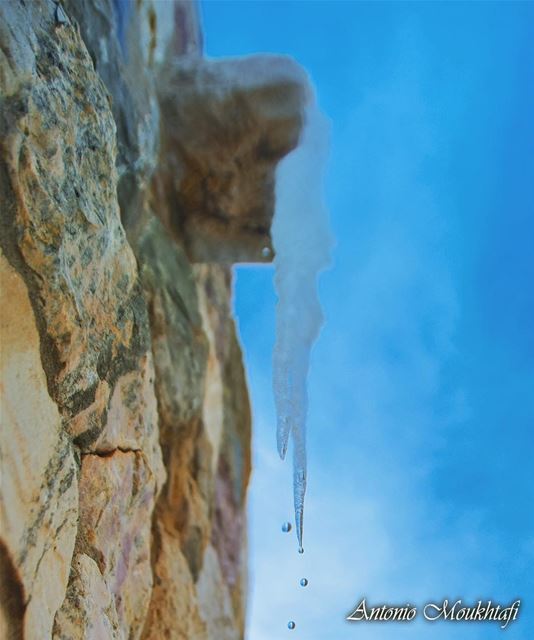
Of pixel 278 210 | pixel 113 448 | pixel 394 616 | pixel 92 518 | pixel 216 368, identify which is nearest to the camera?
pixel 92 518

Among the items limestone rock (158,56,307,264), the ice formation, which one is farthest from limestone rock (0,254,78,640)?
limestone rock (158,56,307,264)

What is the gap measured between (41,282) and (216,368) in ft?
9.17

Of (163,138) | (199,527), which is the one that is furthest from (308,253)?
(199,527)

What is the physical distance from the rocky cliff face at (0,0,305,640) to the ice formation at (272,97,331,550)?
4.8 inches

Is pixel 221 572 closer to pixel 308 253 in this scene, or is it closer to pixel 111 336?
pixel 308 253

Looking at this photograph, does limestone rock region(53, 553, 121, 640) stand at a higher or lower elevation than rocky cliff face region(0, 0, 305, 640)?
lower

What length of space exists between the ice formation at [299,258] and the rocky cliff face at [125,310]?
0.40ft

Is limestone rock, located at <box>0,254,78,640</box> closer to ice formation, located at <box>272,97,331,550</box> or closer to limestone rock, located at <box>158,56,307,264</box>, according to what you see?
ice formation, located at <box>272,97,331,550</box>

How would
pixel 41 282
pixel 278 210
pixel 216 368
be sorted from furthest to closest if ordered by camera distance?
pixel 216 368
pixel 278 210
pixel 41 282

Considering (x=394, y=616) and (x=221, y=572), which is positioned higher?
(x=221, y=572)

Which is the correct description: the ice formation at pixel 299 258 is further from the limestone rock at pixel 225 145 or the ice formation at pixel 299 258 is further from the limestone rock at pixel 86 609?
the limestone rock at pixel 86 609

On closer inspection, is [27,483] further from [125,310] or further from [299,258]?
[299,258]

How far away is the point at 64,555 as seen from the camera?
1789 millimetres

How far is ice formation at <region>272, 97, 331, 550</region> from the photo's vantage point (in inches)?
140
